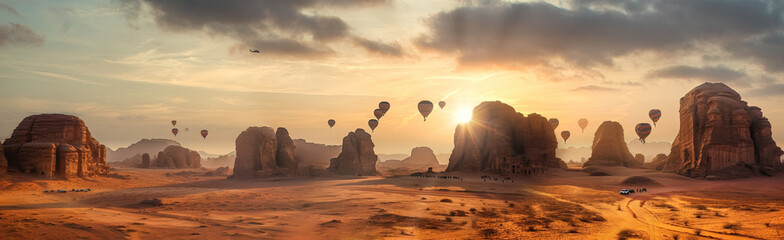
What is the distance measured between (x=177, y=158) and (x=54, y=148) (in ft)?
235

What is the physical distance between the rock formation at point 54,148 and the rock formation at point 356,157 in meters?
40.9

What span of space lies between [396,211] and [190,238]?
14.2 meters

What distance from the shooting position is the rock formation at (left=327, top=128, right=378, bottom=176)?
3378 inches

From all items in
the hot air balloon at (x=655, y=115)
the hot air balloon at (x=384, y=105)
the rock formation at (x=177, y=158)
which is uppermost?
the hot air balloon at (x=384, y=105)

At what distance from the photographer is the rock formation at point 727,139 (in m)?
59.6

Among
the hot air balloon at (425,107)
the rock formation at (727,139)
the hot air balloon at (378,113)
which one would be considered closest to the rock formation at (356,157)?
the hot air balloon at (378,113)

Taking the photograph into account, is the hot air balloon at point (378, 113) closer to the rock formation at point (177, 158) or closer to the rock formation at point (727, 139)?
the rock formation at point (177, 158)

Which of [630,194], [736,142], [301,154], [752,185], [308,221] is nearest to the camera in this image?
[308,221]

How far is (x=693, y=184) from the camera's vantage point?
54.7 m

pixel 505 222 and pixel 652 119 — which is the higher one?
pixel 652 119

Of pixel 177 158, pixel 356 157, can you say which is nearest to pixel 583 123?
pixel 356 157

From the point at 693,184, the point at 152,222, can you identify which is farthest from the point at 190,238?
the point at 693,184

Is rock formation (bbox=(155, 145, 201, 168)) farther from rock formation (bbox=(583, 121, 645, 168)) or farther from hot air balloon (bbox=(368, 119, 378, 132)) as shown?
rock formation (bbox=(583, 121, 645, 168))

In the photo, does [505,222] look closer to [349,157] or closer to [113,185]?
[113,185]
